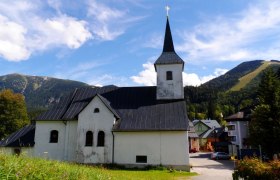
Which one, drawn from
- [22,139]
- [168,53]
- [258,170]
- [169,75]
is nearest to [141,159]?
[169,75]

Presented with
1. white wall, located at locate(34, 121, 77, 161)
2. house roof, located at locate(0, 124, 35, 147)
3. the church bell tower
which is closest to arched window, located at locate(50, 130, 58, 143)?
white wall, located at locate(34, 121, 77, 161)

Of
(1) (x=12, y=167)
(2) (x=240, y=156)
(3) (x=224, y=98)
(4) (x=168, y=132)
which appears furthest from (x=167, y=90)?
(3) (x=224, y=98)

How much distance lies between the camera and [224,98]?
165m

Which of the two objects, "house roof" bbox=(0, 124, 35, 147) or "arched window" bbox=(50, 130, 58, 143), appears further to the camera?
"house roof" bbox=(0, 124, 35, 147)

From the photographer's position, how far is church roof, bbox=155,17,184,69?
3306cm

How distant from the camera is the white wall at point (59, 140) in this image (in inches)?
1170

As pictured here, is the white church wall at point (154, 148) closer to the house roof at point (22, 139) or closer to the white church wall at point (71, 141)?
the white church wall at point (71, 141)

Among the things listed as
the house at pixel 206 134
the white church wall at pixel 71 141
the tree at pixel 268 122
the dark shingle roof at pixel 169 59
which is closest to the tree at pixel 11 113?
the white church wall at pixel 71 141

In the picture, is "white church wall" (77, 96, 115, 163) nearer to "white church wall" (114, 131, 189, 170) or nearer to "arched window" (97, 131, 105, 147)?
"arched window" (97, 131, 105, 147)

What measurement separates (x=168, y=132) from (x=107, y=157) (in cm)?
686

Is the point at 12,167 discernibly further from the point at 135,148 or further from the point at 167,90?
the point at 167,90

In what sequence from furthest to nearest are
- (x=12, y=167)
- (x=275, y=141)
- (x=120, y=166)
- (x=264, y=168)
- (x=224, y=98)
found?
1. (x=224, y=98)
2. (x=275, y=141)
3. (x=120, y=166)
4. (x=264, y=168)
5. (x=12, y=167)

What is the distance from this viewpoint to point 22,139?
104 feet

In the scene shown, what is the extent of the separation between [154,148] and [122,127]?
158 inches
